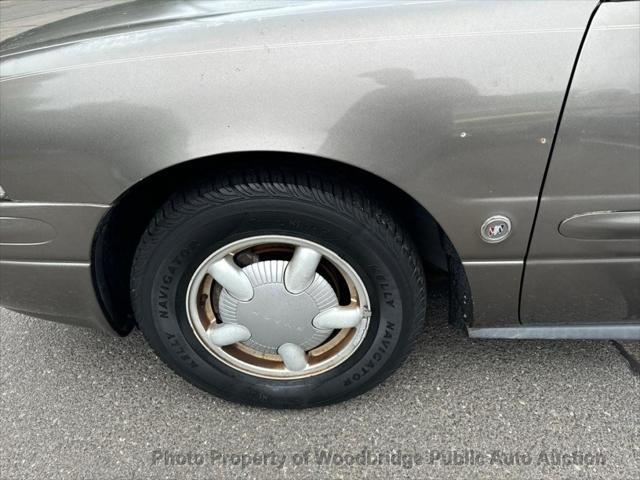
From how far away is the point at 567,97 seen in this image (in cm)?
129

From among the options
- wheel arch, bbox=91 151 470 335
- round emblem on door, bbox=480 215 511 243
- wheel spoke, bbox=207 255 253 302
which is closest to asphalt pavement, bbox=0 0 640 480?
wheel arch, bbox=91 151 470 335

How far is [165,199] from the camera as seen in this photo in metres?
1.69

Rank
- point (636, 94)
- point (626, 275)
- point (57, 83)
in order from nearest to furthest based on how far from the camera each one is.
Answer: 1. point (636, 94)
2. point (57, 83)
3. point (626, 275)

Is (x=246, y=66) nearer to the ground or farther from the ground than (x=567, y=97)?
farther from the ground

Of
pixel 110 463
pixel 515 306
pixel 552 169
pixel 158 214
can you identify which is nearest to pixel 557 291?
pixel 515 306

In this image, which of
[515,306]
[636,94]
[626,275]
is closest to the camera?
[636,94]

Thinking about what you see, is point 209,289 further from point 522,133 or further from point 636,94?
point 636,94

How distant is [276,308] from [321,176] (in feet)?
1.51

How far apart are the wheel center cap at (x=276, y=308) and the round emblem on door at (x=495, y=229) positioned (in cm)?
50

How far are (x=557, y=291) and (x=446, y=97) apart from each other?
28.5 inches

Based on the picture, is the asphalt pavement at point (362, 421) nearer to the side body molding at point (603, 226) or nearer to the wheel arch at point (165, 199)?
the wheel arch at point (165, 199)

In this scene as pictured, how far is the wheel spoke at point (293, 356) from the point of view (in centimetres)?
177

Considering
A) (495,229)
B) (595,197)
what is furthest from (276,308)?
(595,197)

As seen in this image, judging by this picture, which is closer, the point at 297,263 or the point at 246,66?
the point at 246,66
